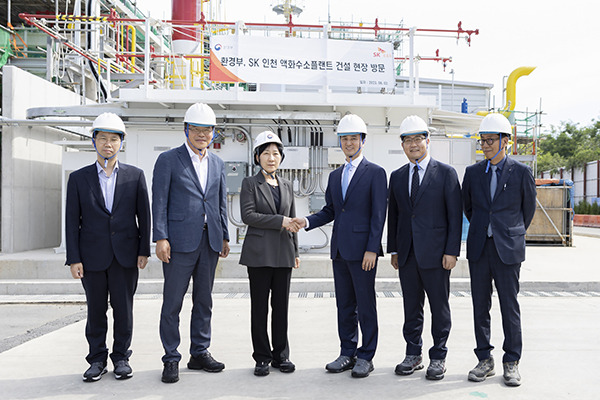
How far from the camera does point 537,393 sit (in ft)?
13.2

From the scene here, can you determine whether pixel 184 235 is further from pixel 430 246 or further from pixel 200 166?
pixel 430 246

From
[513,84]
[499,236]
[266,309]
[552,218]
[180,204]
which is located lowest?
[266,309]

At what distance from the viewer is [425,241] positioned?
4438mm

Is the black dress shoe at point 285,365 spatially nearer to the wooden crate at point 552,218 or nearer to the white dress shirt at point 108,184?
the white dress shirt at point 108,184

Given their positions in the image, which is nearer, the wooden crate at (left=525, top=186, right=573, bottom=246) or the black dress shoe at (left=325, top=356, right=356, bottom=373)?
the black dress shoe at (left=325, top=356, right=356, bottom=373)

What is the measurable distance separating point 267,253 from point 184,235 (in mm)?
724

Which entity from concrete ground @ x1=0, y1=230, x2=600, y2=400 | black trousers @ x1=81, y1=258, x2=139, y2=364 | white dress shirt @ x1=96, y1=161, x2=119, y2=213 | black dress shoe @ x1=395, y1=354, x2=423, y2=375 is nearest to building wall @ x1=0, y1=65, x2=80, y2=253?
concrete ground @ x1=0, y1=230, x2=600, y2=400

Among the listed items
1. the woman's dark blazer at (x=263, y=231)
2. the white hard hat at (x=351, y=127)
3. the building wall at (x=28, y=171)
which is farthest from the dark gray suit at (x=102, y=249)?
the building wall at (x=28, y=171)

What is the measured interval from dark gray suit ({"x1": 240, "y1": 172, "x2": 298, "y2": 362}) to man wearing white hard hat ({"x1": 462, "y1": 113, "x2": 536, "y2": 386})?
1621 mm

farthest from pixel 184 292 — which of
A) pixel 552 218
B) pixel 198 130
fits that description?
pixel 552 218

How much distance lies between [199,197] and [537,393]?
3138 millimetres

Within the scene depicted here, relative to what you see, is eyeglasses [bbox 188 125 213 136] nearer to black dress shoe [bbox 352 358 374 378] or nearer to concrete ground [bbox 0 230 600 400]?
concrete ground [bbox 0 230 600 400]

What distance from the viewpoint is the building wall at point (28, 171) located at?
1131 centimetres

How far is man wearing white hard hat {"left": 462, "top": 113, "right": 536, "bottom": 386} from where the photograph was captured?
14.2ft
